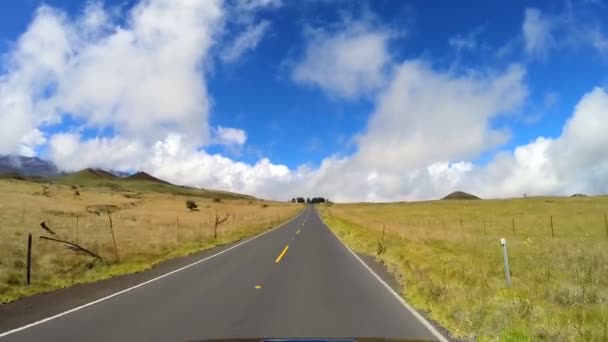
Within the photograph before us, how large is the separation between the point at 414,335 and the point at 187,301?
5118 mm

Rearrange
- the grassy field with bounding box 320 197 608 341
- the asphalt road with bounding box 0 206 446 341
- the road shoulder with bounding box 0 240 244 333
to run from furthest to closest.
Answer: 1. the road shoulder with bounding box 0 240 244 333
2. the asphalt road with bounding box 0 206 446 341
3. the grassy field with bounding box 320 197 608 341

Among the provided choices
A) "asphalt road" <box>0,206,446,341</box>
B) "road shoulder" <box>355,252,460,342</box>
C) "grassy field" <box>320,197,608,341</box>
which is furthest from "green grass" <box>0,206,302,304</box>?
"grassy field" <box>320,197,608,341</box>

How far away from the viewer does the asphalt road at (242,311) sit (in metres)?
7.63

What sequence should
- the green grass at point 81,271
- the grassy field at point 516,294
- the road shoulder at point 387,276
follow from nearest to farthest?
the grassy field at point 516,294
the road shoulder at point 387,276
the green grass at point 81,271

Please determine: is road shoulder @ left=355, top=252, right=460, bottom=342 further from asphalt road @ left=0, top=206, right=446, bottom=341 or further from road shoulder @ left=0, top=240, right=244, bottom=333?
road shoulder @ left=0, top=240, right=244, bottom=333

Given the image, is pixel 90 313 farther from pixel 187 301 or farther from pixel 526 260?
pixel 526 260

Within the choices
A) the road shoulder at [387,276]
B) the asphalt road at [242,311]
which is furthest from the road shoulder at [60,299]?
the road shoulder at [387,276]

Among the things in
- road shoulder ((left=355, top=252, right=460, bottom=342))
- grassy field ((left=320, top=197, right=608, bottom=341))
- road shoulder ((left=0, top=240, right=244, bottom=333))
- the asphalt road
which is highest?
grassy field ((left=320, top=197, right=608, bottom=341))

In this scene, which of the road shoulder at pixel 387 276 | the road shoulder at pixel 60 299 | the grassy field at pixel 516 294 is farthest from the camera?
the road shoulder at pixel 60 299

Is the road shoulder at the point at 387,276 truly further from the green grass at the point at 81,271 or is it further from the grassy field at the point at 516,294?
the green grass at the point at 81,271

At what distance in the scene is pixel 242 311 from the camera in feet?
30.7

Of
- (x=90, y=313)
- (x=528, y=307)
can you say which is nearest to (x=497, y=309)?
(x=528, y=307)

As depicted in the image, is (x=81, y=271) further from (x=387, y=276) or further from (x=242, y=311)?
(x=387, y=276)

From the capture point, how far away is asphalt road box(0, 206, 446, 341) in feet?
25.0
